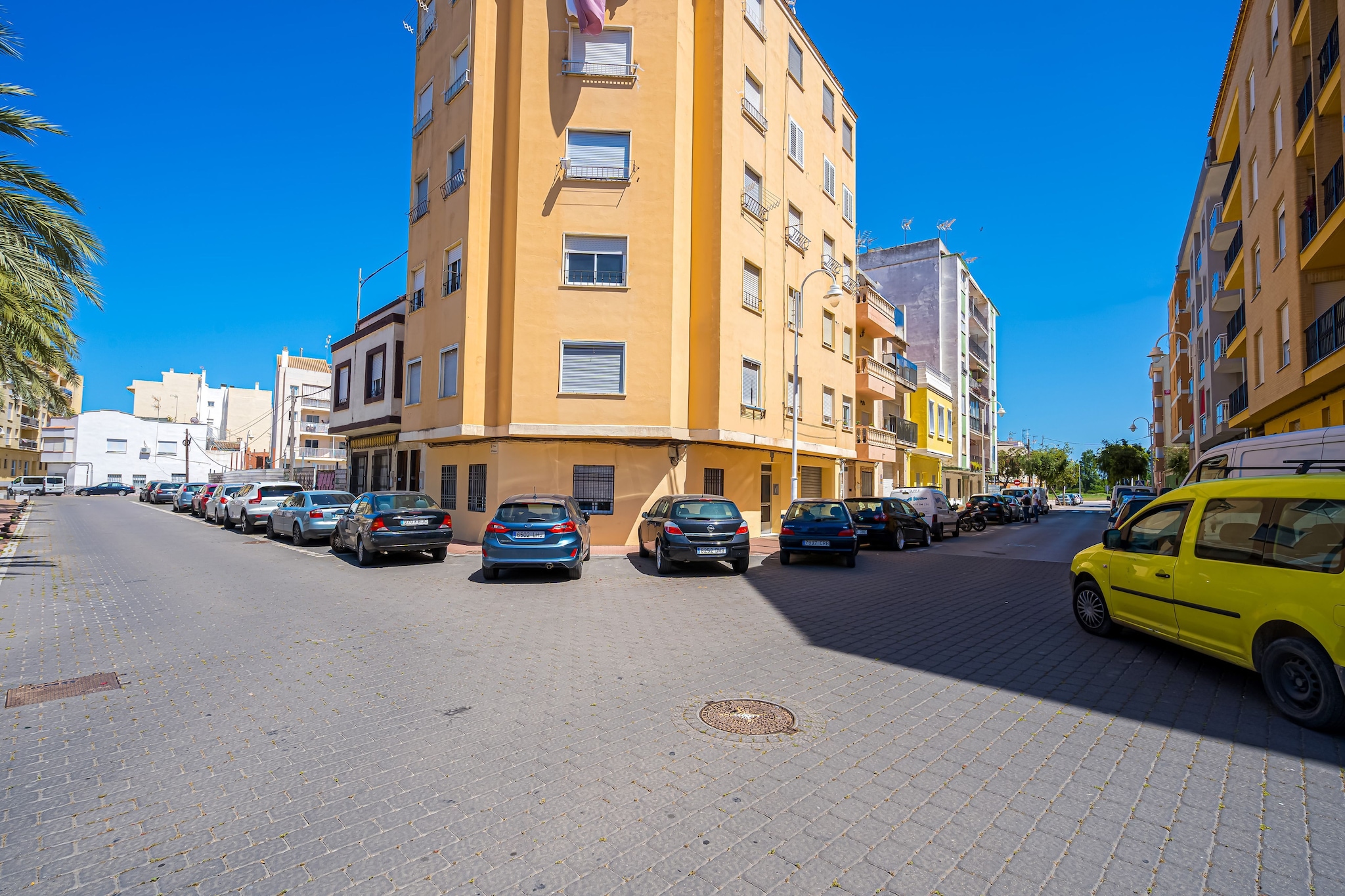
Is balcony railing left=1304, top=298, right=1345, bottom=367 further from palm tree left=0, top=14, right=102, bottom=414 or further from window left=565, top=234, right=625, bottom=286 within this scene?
palm tree left=0, top=14, right=102, bottom=414

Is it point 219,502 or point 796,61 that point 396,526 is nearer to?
point 219,502

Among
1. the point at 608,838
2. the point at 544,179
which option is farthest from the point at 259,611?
the point at 544,179

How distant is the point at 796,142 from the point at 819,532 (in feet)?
55.5

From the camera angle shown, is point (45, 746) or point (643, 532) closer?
point (45, 746)

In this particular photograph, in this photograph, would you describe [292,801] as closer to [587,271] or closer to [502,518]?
[502,518]

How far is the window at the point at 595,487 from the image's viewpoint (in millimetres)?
19203

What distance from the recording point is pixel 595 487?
19.2m

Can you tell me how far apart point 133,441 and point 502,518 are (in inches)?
3418

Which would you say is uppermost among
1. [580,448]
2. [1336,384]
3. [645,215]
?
[645,215]

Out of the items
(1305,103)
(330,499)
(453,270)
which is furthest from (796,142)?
(330,499)

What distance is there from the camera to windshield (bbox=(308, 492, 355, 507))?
63.9ft

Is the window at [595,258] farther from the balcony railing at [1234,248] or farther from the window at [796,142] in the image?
the balcony railing at [1234,248]

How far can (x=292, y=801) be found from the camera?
3686 mm

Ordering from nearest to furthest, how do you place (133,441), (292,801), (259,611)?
(292,801), (259,611), (133,441)
